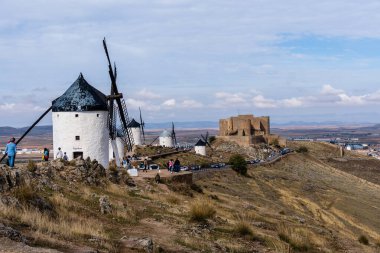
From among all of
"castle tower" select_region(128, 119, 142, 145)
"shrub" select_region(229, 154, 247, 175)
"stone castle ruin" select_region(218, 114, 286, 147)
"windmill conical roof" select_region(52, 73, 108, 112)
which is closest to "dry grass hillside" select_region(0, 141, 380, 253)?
"windmill conical roof" select_region(52, 73, 108, 112)

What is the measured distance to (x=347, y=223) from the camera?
3228 cm

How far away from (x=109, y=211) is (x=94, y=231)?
328 centimetres

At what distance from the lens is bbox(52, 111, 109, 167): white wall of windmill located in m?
25.8

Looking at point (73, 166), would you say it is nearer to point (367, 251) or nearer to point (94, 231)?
point (94, 231)

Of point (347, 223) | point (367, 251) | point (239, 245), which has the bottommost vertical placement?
point (347, 223)

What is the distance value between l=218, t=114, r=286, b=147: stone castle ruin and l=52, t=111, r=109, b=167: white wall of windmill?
2284 inches

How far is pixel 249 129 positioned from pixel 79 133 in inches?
2512

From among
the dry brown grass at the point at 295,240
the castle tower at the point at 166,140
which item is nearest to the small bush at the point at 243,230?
the dry brown grass at the point at 295,240

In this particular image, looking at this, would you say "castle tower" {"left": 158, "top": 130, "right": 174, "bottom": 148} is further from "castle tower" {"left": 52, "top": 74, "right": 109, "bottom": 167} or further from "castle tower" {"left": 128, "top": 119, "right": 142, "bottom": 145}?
"castle tower" {"left": 52, "top": 74, "right": 109, "bottom": 167}

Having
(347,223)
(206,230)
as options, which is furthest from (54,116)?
(347,223)

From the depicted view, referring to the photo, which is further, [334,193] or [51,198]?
[334,193]

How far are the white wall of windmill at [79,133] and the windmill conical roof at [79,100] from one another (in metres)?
0.25

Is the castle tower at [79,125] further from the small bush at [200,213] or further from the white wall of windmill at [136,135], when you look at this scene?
the white wall of windmill at [136,135]

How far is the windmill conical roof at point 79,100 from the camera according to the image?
84.9ft
